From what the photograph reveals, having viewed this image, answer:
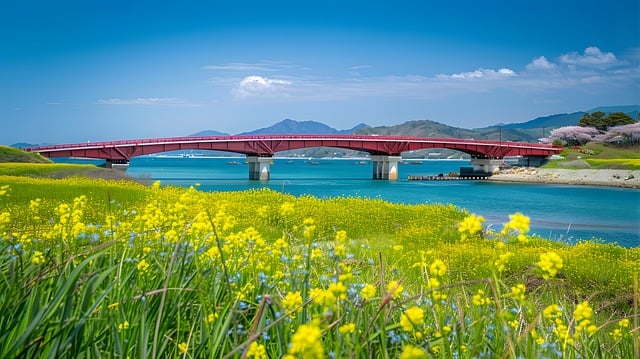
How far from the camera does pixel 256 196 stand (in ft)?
80.3

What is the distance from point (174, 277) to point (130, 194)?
1841 centimetres

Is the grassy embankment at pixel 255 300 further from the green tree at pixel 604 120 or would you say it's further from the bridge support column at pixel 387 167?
the green tree at pixel 604 120

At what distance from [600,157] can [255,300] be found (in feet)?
Answer: 331

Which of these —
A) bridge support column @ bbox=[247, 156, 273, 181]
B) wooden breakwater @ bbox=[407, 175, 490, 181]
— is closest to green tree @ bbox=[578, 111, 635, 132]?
wooden breakwater @ bbox=[407, 175, 490, 181]

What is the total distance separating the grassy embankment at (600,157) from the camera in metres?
79.9

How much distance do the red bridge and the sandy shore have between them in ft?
17.2

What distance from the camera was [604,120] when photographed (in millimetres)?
Answer: 114562

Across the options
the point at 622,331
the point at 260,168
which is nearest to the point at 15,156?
the point at 260,168

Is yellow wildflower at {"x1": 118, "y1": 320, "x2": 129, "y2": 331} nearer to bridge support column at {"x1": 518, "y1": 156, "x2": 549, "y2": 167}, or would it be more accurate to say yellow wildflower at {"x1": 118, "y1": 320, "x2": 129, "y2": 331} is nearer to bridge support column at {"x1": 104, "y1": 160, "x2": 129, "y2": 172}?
bridge support column at {"x1": 104, "y1": 160, "x2": 129, "y2": 172}

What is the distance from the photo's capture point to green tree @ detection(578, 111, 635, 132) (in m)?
113

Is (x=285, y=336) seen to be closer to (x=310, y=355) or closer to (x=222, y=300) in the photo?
(x=222, y=300)

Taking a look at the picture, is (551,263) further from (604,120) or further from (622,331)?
(604,120)

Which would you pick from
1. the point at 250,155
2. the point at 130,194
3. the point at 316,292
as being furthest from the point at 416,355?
the point at 250,155

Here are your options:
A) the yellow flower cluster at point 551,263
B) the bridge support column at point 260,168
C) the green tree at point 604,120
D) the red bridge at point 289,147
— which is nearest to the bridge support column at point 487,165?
the red bridge at point 289,147
